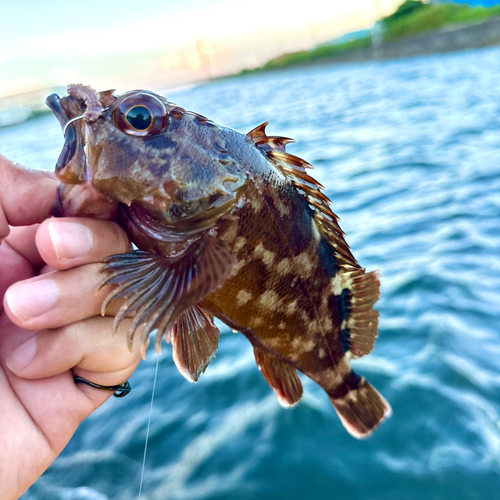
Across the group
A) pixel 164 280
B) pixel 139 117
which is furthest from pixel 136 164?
pixel 164 280

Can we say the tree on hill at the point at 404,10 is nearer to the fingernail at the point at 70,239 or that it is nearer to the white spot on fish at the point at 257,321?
the white spot on fish at the point at 257,321

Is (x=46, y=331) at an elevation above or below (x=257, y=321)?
above

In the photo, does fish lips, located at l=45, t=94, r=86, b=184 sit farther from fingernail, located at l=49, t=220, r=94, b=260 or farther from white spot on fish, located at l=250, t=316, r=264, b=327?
white spot on fish, located at l=250, t=316, r=264, b=327

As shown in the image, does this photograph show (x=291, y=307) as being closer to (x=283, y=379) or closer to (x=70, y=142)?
(x=283, y=379)

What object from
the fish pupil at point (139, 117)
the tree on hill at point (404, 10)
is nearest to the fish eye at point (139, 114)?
the fish pupil at point (139, 117)

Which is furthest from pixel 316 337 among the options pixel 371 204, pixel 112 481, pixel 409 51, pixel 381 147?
pixel 409 51

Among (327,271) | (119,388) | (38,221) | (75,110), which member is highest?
(75,110)

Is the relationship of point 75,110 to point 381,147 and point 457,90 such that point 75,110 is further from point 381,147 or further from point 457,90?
point 457,90
